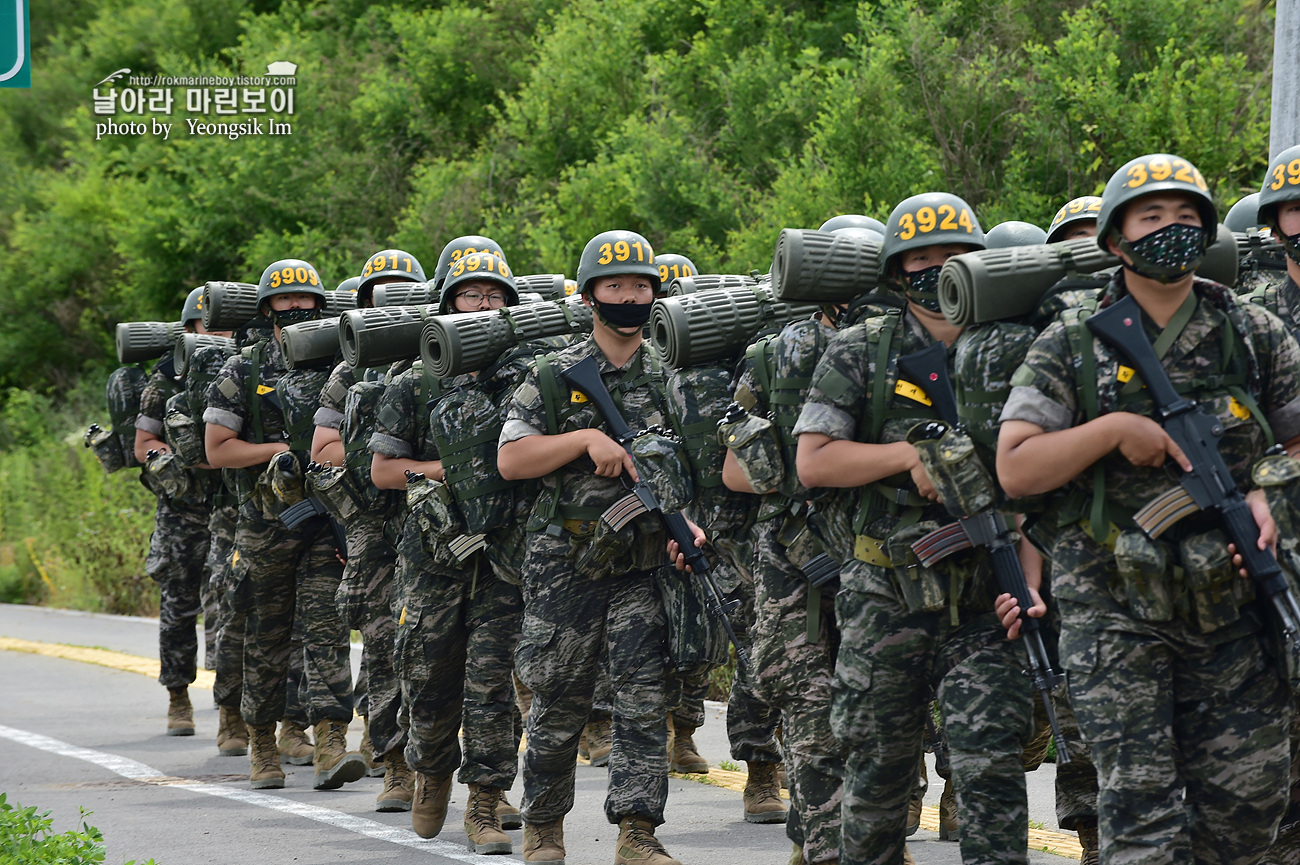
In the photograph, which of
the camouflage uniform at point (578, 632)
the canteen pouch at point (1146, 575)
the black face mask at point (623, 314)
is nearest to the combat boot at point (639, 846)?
the camouflage uniform at point (578, 632)

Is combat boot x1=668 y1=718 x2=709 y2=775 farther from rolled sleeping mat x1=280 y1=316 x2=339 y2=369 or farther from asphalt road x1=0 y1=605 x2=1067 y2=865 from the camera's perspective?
rolled sleeping mat x1=280 y1=316 x2=339 y2=369

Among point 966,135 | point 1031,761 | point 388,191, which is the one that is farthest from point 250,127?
point 1031,761

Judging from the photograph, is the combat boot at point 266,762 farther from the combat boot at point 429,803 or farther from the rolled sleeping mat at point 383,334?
the rolled sleeping mat at point 383,334

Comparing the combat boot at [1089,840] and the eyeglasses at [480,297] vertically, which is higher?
the eyeglasses at [480,297]

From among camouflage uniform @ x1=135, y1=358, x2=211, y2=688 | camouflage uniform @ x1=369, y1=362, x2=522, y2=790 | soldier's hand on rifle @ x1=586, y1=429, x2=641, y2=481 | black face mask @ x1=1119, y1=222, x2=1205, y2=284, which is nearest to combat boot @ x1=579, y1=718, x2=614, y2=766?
camouflage uniform @ x1=369, y1=362, x2=522, y2=790

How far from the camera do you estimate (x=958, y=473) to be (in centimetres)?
442

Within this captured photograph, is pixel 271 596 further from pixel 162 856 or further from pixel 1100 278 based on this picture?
pixel 1100 278

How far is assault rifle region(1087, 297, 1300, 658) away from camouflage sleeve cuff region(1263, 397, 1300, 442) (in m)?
0.27

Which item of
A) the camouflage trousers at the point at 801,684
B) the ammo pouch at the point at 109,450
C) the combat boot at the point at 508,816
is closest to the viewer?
the camouflage trousers at the point at 801,684

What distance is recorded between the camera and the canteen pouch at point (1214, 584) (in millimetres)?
3939

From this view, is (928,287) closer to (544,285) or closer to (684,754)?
(544,285)

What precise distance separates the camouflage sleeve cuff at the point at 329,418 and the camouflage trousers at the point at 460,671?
4.42ft

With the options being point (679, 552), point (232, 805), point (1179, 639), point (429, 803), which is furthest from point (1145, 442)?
point (232, 805)

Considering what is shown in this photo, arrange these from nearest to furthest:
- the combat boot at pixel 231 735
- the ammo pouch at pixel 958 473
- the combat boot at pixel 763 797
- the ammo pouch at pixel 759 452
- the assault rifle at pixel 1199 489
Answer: the assault rifle at pixel 1199 489 < the ammo pouch at pixel 958 473 < the ammo pouch at pixel 759 452 < the combat boot at pixel 763 797 < the combat boot at pixel 231 735
